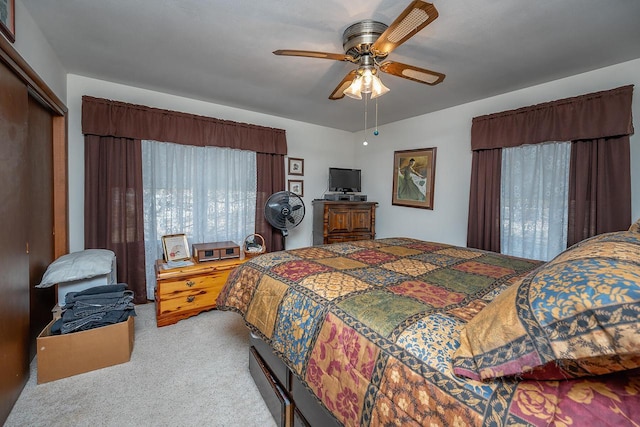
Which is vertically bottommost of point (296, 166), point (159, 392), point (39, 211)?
point (159, 392)

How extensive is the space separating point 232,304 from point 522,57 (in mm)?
2835

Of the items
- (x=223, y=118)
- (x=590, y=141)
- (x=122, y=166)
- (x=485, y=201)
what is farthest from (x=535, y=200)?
(x=122, y=166)

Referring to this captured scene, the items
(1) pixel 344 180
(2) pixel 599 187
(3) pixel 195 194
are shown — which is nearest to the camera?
(2) pixel 599 187

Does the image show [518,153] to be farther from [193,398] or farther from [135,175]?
[135,175]

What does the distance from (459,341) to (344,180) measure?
3717 mm

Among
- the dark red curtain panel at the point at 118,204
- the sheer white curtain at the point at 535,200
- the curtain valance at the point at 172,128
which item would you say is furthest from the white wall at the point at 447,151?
the dark red curtain panel at the point at 118,204

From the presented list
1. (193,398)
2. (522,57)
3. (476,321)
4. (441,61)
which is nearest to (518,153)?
(522,57)

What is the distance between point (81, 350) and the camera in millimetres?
1803

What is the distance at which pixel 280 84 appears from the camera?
2.73 m

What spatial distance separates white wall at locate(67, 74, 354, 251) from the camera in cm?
264

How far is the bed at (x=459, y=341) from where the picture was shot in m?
0.52

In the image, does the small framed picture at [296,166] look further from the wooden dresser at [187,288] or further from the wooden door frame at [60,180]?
the wooden door frame at [60,180]

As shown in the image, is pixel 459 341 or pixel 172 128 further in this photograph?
pixel 172 128

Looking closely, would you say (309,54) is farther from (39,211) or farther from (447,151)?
(447,151)
